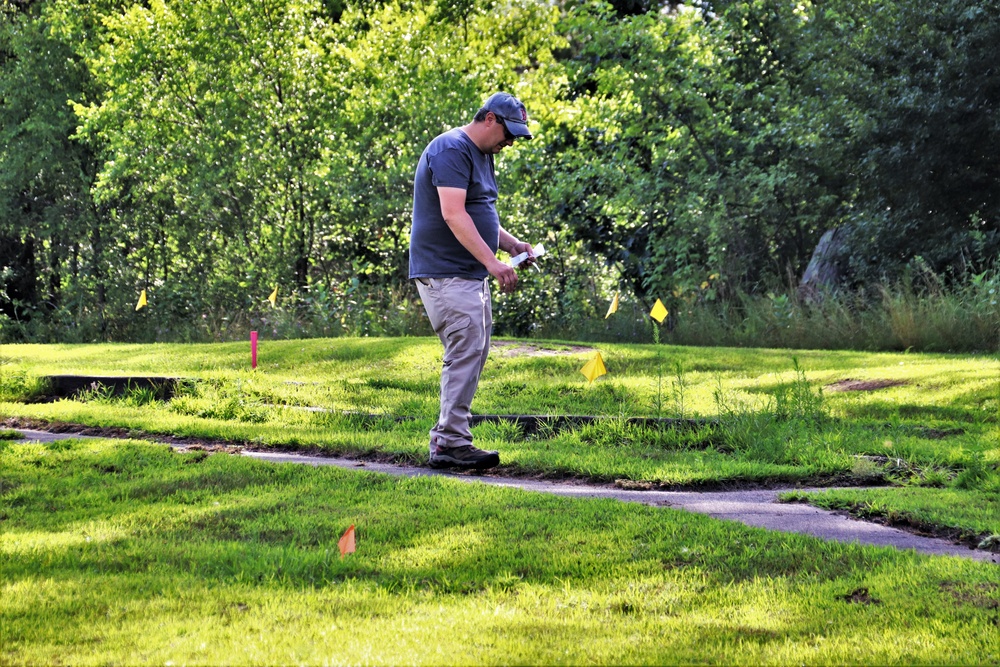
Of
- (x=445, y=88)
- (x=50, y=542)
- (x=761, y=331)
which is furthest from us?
(x=445, y=88)

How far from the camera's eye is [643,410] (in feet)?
30.4

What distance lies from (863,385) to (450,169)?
517cm

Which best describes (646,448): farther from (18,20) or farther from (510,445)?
(18,20)

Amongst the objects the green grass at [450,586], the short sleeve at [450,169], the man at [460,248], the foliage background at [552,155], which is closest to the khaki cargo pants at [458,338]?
the man at [460,248]

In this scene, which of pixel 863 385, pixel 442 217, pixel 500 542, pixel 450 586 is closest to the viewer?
pixel 450 586

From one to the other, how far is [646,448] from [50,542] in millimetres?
4289

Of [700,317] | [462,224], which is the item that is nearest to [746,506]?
[462,224]

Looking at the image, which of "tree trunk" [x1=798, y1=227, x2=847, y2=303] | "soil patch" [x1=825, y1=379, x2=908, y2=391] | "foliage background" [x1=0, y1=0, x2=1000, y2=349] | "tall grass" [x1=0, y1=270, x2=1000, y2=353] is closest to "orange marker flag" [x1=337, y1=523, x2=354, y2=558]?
"soil patch" [x1=825, y1=379, x2=908, y2=391]

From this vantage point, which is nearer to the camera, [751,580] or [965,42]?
[751,580]

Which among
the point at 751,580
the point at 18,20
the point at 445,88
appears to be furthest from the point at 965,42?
the point at 18,20

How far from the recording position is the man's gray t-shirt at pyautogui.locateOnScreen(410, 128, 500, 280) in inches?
268

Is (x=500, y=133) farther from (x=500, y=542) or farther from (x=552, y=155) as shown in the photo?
(x=552, y=155)

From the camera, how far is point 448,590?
4.06 m

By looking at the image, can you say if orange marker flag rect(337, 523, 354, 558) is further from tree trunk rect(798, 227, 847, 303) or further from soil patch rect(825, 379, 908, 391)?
tree trunk rect(798, 227, 847, 303)
